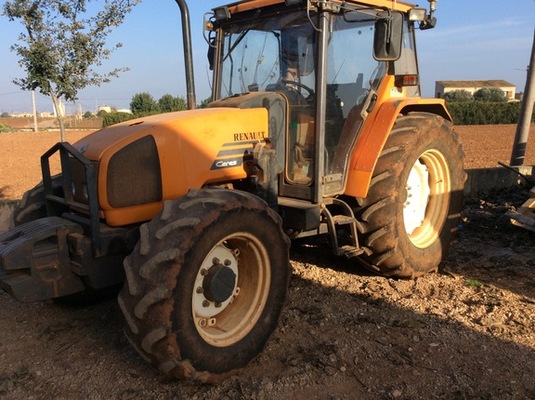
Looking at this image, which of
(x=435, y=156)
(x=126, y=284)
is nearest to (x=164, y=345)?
(x=126, y=284)

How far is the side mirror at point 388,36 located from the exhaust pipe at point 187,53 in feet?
5.10

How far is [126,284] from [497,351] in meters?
2.36

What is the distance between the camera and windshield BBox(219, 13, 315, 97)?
393 cm

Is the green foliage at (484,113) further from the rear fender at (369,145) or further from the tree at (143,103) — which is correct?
the rear fender at (369,145)

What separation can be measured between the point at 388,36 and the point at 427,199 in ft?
5.81

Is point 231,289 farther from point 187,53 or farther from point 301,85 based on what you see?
point 187,53

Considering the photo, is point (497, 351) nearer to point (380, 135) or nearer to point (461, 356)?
point (461, 356)

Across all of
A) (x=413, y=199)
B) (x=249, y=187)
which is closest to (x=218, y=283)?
(x=249, y=187)

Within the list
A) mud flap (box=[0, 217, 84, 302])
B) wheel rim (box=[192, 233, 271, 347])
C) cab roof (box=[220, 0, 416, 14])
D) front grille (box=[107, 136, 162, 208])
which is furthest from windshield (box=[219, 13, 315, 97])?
mud flap (box=[0, 217, 84, 302])

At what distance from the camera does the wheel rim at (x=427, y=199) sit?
477 cm

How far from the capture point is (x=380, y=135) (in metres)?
4.18

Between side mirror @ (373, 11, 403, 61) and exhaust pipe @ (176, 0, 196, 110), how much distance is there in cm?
155

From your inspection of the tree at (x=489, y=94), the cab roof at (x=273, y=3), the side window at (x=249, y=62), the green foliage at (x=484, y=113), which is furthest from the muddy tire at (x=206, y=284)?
the tree at (x=489, y=94)

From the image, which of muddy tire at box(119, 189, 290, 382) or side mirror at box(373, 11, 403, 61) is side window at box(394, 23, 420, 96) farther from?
muddy tire at box(119, 189, 290, 382)
